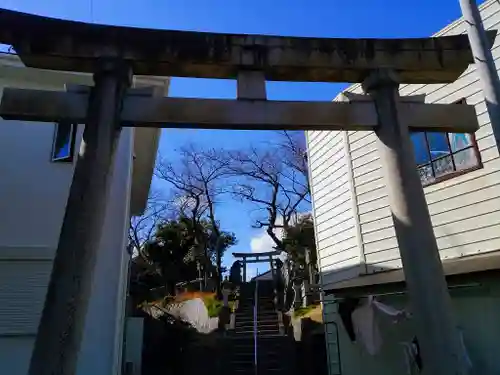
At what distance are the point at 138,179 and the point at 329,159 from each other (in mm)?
4938

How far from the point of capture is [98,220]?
135 inches

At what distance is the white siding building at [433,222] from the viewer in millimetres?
6121

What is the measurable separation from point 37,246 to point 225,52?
4037mm

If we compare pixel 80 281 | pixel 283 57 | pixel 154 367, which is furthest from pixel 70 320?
pixel 154 367

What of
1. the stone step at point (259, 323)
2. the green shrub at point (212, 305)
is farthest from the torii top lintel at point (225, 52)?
the green shrub at point (212, 305)

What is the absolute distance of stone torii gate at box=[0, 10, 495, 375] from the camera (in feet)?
11.0

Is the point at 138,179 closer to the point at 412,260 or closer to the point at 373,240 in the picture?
the point at 373,240

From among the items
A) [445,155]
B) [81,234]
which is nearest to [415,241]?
[81,234]

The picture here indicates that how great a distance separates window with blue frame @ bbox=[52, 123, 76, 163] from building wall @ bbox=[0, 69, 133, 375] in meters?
0.09

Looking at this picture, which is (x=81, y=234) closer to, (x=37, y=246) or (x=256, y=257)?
(x=37, y=246)

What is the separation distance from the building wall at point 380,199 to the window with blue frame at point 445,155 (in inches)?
5.3

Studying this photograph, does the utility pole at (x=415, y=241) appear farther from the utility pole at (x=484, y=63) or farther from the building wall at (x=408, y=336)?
the building wall at (x=408, y=336)

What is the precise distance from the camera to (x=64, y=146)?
6699 millimetres

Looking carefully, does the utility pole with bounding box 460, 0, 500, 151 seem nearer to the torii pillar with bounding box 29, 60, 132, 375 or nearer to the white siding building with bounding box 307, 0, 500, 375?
the white siding building with bounding box 307, 0, 500, 375
